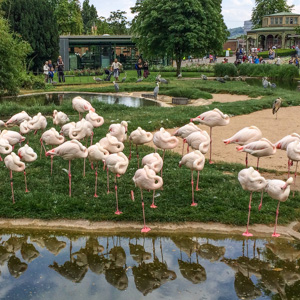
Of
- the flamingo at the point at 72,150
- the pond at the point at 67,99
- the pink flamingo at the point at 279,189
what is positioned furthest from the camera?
the pond at the point at 67,99

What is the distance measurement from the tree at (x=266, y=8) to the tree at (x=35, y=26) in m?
64.7

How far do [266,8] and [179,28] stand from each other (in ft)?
217

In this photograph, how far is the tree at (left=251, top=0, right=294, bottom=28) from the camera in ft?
304

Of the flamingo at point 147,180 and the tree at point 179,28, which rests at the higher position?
the tree at point 179,28

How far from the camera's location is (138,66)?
3669 cm

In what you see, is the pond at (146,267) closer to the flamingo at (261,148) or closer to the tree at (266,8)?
the flamingo at (261,148)

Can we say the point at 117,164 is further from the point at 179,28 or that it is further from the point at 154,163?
the point at 179,28

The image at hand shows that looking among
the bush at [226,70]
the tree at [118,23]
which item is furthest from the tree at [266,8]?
the bush at [226,70]

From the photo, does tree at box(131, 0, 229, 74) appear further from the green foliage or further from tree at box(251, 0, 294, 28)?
tree at box(251, 0, 294, 28)

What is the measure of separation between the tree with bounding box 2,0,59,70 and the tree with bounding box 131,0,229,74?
6.81 metres

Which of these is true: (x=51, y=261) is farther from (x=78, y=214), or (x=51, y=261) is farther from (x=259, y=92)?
(x=259, y=92)

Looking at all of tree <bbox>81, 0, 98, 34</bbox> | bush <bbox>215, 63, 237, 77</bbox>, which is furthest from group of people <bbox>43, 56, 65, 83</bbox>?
tree <bbox>81, 0, 98, 34</bbox>

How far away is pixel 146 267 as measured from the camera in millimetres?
6418

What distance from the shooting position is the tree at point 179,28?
33.6m
